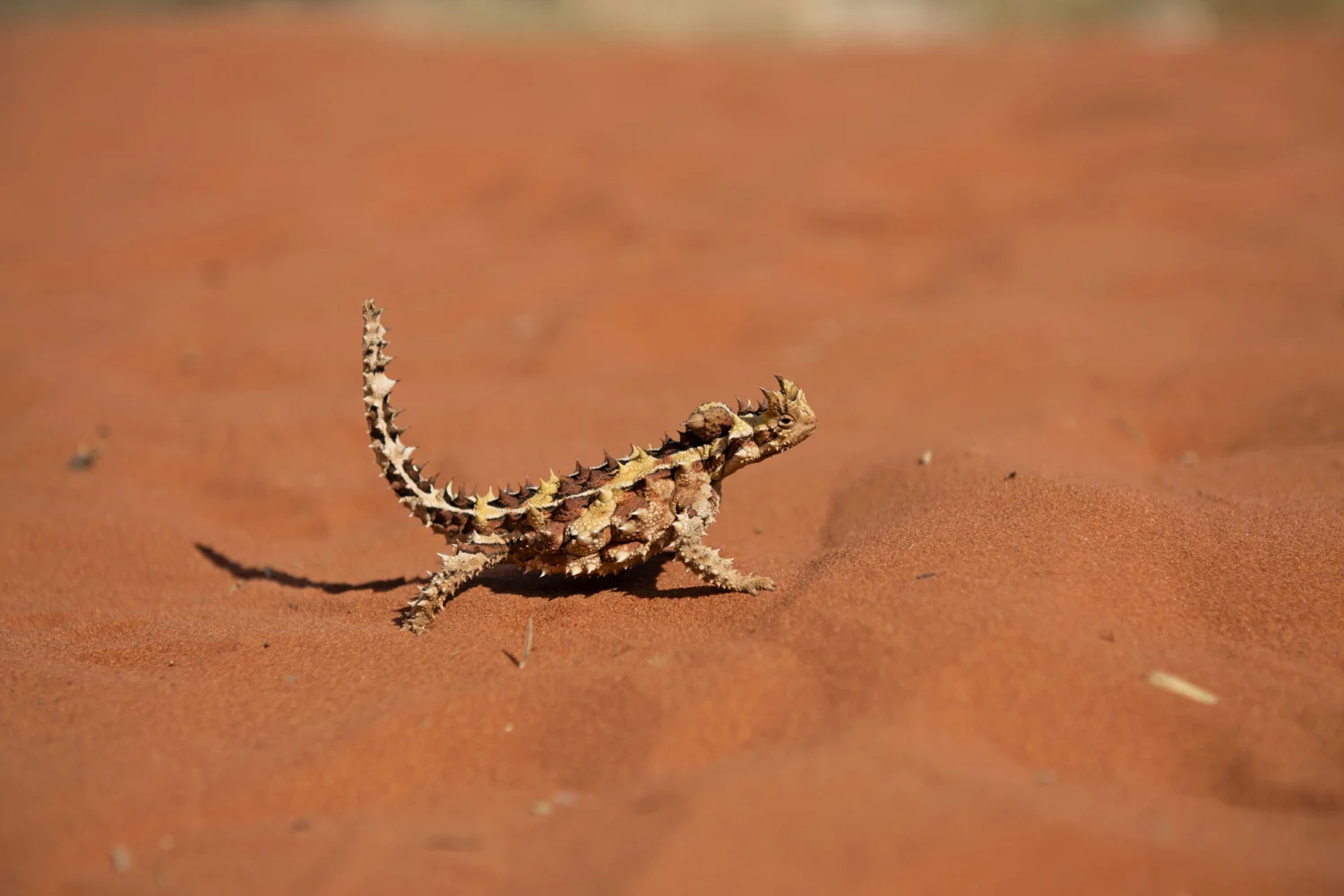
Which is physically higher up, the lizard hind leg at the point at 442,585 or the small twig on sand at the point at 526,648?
the lizard hind leg at the point at 442,585

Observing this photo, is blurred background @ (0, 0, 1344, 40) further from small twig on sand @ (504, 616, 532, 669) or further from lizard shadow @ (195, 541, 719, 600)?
small twig on sand @ (504, 616, 532, 669)

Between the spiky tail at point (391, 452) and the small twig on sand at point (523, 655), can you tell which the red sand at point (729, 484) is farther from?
the spiky tail at point (391, 452)

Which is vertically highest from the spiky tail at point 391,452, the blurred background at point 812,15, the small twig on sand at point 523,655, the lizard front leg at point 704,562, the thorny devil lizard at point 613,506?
the blurred background at point 812,15

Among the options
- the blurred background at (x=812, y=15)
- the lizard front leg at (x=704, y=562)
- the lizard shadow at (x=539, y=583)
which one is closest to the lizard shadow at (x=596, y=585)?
the lizard shadow at (x=539, y=583)

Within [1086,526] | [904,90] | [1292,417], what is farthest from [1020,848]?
[904,90]

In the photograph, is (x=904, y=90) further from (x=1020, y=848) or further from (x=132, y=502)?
(x=1020, y=848)

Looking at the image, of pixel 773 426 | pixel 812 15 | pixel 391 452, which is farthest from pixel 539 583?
pixel 812 15

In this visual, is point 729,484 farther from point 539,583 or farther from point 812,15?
point 812,15
